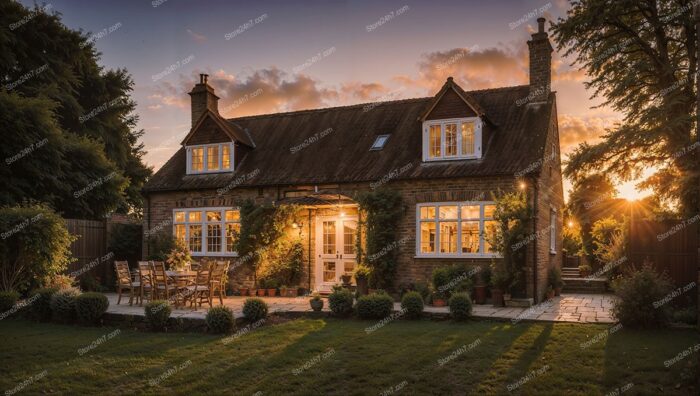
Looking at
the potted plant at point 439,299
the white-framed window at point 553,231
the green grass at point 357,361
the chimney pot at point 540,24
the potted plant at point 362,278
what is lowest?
the green grass at point 357,361

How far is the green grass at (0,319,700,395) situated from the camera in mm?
7082

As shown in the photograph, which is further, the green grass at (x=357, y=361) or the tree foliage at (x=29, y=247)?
the tree foliage at (x=29, y=247)

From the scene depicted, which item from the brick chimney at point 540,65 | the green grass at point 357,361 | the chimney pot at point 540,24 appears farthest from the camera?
the chimney pot at point 540,24

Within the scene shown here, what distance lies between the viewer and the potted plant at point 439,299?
13711 millimetres

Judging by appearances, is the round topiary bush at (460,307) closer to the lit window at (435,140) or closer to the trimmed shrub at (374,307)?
the trimmed shrub at (374,307)

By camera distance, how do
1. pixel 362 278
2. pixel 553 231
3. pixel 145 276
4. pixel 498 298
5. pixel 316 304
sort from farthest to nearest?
pixel 553 231
pixel 362 278
pixel 498 298
pixel 145 276
pixel 316 304

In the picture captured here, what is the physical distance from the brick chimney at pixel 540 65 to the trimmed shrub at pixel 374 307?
8871 mm

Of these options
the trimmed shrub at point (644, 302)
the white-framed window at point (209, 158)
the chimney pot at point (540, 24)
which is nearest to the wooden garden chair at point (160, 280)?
the white-framed window at point (209, 158)

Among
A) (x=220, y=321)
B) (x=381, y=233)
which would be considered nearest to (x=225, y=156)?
(x=381, y=233)

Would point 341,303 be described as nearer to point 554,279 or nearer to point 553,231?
point 554,279

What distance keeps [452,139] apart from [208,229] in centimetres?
892

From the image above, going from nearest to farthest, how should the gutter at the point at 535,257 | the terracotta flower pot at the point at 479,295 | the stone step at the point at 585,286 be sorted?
1. the terracotta flower pot at the point at 479,295
2. the gutter at the point at 535,257
3. the stone step at the point at 585,286

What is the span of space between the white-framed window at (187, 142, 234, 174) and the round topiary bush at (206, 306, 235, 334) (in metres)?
9.35

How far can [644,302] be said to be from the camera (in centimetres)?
989
